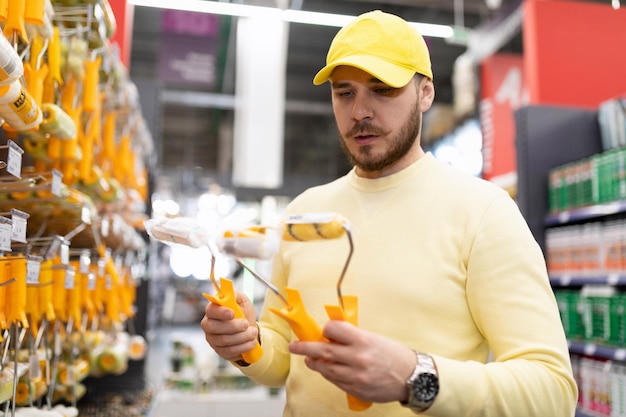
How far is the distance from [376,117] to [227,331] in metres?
0.52

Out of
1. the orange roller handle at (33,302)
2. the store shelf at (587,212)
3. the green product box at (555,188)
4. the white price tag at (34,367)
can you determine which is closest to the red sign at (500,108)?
the green product box at (555,188)

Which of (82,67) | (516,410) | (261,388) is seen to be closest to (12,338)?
(82,67)

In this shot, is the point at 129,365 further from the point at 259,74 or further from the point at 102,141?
the point at 259,74

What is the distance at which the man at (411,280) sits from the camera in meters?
0.96

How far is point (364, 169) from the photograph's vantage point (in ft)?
4.32

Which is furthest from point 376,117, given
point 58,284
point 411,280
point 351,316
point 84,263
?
point 84,263

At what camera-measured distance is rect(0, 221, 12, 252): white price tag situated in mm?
1146

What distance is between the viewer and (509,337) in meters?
1.05

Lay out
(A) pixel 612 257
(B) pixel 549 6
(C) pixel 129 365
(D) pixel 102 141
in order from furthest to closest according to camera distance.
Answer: (B) pixel 549 6
(C) pixel 129 365
(A) pixel 612 257
(D) pixel 102 141

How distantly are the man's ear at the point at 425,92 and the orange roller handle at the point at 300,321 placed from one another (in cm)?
62

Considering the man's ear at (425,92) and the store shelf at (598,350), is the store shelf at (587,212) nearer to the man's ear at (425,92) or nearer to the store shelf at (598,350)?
the store shelf at (598,350)

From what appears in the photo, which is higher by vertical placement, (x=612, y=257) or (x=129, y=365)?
(x=612, y=257)

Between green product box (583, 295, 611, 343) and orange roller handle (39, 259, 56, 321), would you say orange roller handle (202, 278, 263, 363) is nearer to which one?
orange roller handle (39, 259, 56, 321)

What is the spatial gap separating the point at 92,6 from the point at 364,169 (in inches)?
45.6
